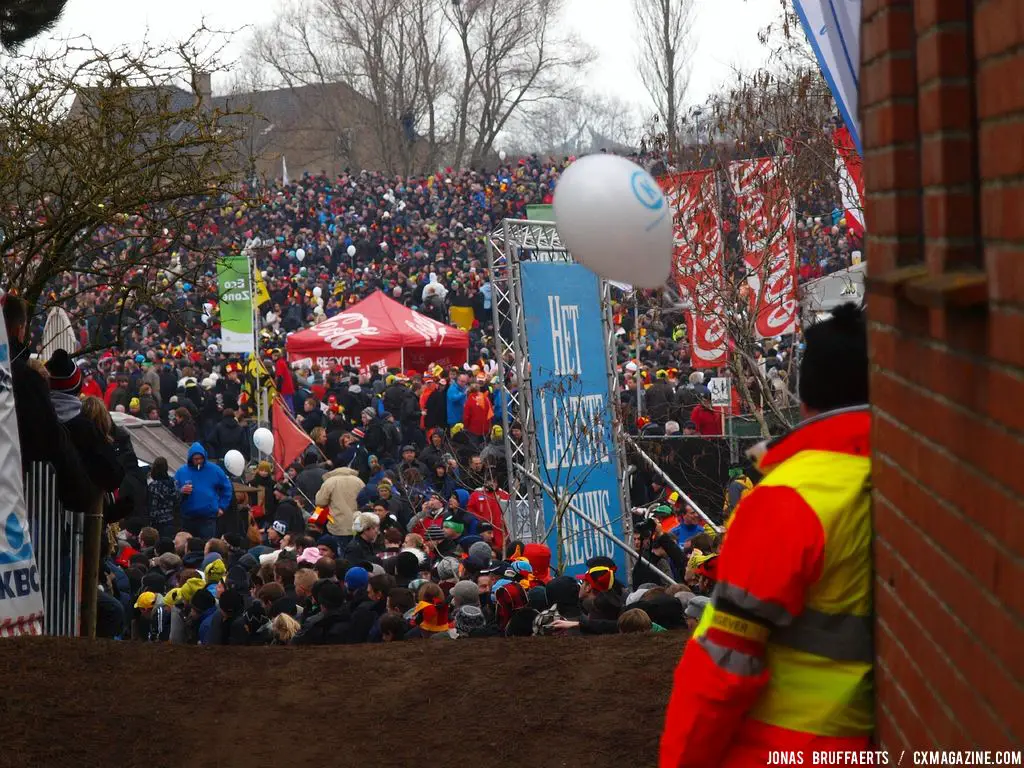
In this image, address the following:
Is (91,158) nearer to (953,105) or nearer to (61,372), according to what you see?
(61,372)

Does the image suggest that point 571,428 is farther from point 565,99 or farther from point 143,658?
point 565,99

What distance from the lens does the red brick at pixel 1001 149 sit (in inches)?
67.9

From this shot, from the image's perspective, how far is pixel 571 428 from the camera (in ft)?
37.4

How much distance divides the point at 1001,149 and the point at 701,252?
11317 mm

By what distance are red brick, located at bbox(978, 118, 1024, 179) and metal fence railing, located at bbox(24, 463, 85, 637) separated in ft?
16.8

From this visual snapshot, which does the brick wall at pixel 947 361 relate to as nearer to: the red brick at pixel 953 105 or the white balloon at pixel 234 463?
the red brick at pixel 953 105

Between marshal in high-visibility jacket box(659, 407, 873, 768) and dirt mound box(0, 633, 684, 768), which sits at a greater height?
marshal in high-visibility jacket box(659, 407, 873, 768)

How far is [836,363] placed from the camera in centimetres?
284

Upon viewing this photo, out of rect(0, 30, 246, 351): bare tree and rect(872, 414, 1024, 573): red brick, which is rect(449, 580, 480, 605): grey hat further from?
rect(872, 414, 1024, 573): red brick

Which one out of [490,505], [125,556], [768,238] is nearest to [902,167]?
[768,238]

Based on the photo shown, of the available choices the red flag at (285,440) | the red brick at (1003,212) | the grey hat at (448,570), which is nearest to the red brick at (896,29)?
the red brick at (1003,212)

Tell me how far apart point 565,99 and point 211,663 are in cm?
5591

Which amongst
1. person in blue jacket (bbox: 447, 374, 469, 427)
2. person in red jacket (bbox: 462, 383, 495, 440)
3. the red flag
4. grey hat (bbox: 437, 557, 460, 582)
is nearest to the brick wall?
grey hat (bbox: 437, 557, 460, 582)

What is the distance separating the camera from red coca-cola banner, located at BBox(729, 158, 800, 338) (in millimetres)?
12352
